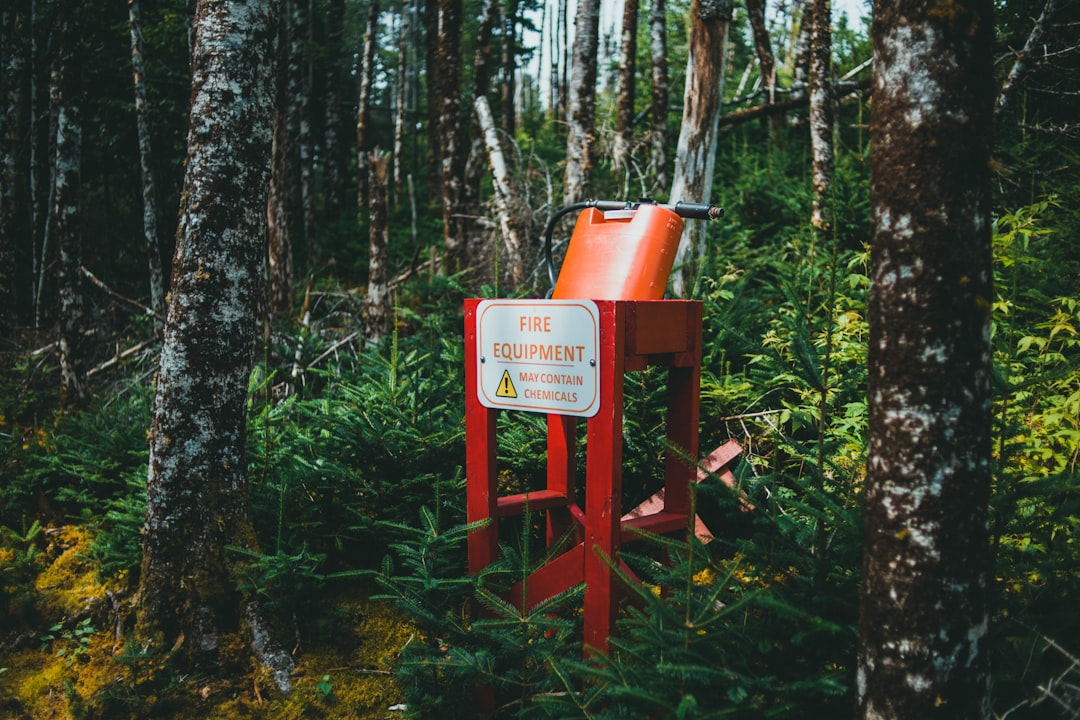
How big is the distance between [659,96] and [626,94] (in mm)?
491

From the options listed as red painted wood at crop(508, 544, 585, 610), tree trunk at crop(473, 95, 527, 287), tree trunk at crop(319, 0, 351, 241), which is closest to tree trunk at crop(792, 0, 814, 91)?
tree trunk at crop(473, 95, 527, 287)

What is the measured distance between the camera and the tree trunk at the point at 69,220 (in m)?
6.69

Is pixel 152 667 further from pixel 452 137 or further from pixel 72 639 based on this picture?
pixel 452 137

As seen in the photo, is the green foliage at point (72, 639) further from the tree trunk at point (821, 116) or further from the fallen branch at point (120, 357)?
the tree trunk at point (821, 116)

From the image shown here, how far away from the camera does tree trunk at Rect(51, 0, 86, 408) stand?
6688 millimetres

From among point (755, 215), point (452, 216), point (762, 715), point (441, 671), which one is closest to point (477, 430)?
point (441, 671)

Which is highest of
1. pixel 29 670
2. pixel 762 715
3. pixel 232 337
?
pixel 232 337

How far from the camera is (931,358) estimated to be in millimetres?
1794

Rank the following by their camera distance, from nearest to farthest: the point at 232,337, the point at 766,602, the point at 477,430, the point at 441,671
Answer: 1. the point at 766,602
2. the point at 441,671
3. the point at 477,430
4. the point at 232,337

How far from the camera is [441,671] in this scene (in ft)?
9.90

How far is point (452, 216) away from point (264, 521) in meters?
5.83

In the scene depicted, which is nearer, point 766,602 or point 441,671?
point 766,602

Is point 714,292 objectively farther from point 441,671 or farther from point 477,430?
point 441,671

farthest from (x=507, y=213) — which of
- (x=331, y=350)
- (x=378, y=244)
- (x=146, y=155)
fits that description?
(x=146, y=155)
